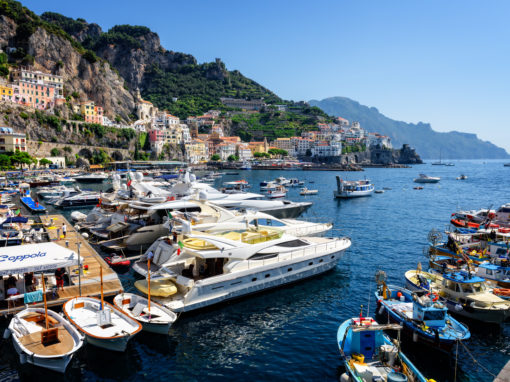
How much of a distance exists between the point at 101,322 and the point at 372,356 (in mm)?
11413

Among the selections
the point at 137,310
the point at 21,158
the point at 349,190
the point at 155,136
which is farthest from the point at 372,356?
the point at 155,136

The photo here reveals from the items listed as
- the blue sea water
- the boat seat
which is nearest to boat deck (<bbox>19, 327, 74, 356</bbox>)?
the blue sea water

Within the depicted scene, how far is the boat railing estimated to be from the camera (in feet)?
68.1

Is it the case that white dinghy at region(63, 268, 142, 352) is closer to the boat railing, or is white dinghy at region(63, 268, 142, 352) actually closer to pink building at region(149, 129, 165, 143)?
the boat railing

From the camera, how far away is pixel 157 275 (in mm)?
19703

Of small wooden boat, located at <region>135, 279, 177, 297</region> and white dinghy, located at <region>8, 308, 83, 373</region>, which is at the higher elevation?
small wooden boat, located at <region>135, 279, 177, 297</region>

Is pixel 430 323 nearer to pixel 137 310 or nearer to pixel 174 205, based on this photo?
pixel 137 310

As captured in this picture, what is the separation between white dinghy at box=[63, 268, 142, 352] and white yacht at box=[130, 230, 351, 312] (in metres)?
2.45

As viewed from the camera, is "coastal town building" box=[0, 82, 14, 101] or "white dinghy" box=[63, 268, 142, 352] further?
"coastal town building" box=[0, 82, 14, 101]

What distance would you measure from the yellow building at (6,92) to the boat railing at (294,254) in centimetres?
11556

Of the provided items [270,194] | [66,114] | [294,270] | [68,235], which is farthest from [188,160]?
[294,270]

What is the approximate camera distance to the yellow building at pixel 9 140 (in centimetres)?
9144

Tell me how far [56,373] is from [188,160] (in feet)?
475

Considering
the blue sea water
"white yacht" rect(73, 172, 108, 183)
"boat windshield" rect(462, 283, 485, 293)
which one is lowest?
the blue sea water
